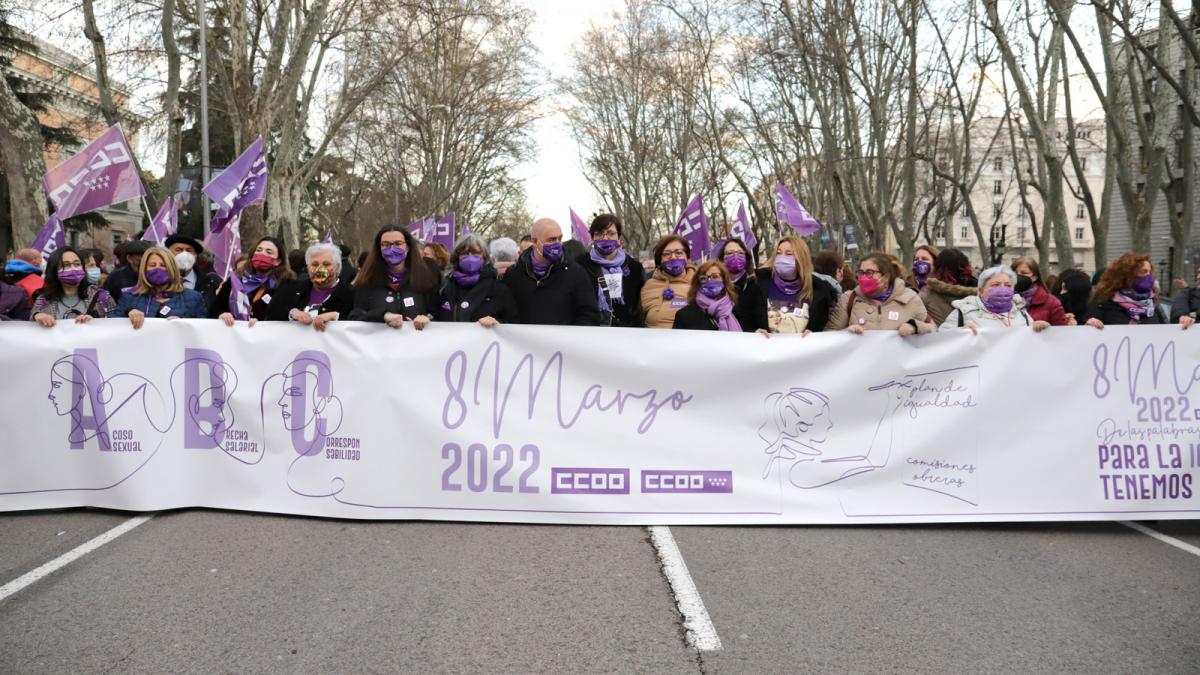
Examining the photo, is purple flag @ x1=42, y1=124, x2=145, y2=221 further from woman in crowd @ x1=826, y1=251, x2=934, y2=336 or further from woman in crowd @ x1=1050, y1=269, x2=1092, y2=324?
woman in crowd @ x1=1050, y1=269, x2=1092, y2=324

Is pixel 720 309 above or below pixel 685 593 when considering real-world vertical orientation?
above

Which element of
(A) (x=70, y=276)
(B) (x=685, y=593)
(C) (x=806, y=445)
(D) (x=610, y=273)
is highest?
(A) (x=70, y=276)

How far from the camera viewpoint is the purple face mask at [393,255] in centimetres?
634

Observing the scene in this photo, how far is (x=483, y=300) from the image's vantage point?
256 inches

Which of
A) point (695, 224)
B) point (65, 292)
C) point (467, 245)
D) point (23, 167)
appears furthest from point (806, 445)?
point (23, 167)

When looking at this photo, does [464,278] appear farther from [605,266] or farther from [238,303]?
[238,303]

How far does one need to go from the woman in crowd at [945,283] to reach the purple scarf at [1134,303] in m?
1.02

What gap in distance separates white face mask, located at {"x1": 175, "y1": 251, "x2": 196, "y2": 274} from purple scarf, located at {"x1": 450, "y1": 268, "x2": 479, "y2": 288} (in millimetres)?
2602

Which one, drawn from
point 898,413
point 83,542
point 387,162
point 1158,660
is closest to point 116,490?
point 83,542

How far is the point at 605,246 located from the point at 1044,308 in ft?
10.9

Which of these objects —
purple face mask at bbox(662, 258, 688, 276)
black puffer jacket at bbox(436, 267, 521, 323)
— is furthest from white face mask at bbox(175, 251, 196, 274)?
purple face mask at bbox(662, 258, 688, 276)

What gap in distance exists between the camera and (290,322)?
598cm

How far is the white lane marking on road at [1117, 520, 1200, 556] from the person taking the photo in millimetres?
5477

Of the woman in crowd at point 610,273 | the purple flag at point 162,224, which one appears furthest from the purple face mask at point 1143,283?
the purple flag at point 162,224
